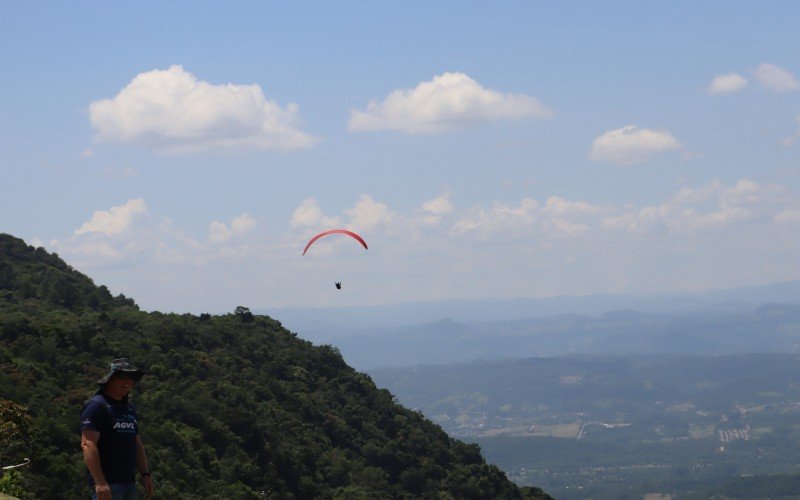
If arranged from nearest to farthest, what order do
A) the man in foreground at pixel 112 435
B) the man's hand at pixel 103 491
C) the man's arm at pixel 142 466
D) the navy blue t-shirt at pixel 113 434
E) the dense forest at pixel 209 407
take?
the man's hand at pixel 103 491 → the man in foreground at pixel 112 435 → the navy blue t-shirt at pixel 113 434 → the man's arm at pixel 142 466 → the dense forest at pixel 209 407

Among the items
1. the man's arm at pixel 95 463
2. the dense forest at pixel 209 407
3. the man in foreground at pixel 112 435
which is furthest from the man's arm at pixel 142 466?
the dense forest at pixel 209 407

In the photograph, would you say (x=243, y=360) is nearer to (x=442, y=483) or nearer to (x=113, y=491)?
(x=442, y=483)

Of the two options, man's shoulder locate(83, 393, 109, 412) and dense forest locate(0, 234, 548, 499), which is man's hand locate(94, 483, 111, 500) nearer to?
man's shoulder locate(83, 393, 109, 412)

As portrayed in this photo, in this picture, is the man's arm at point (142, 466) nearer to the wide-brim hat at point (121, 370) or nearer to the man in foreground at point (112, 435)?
the man in foreground at point (112, 435)

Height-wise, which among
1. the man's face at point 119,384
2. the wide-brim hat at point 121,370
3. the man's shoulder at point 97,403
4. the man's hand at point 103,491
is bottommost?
the man's hand at point 103,491

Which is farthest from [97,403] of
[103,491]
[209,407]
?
[209,407]

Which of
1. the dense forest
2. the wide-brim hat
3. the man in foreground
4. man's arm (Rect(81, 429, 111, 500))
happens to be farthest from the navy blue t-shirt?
the dense forest

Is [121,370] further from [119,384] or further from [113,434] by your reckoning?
[113,434]
